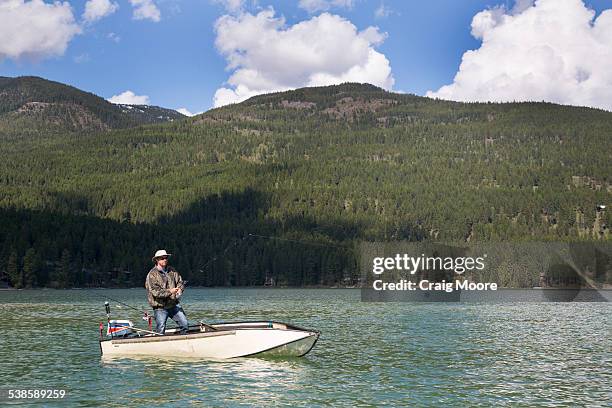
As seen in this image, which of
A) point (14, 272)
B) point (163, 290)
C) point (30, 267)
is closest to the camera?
point (163, 290)

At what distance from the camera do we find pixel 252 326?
124ft

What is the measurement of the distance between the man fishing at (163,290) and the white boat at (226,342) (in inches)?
33.5

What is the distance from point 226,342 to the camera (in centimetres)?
3697

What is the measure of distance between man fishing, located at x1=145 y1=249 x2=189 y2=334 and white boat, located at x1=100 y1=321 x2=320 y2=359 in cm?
85

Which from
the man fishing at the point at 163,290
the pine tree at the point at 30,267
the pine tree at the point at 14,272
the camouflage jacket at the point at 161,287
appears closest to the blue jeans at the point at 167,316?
the man fishing at the point at 163,290

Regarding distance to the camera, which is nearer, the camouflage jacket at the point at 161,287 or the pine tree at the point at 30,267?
the camouflage jacket at the point at 161,287

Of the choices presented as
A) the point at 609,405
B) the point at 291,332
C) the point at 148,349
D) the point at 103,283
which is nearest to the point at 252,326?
the point at 291,332

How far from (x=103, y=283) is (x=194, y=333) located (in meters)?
163

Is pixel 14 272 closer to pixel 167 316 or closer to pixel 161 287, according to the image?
pixel 167 316

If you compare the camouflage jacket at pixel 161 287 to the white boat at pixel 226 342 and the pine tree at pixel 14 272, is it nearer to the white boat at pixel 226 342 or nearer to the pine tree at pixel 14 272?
the white boat at pixel 226 342

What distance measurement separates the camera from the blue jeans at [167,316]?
122 feet

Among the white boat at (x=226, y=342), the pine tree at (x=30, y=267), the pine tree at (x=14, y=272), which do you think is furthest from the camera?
the pine tree at (x=30, y=267)

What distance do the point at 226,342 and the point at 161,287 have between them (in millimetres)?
4010

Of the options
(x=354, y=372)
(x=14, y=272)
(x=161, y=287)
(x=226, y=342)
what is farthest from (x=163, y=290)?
(x=14, y=272)
